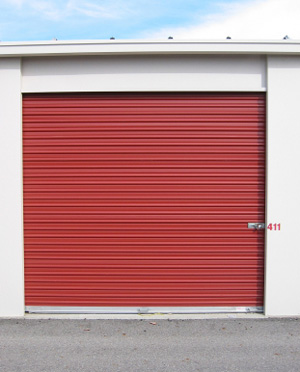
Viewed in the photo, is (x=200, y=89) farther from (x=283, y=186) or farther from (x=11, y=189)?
(x=11, y=189)

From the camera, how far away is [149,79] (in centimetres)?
565

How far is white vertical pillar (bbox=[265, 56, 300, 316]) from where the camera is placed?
560cm

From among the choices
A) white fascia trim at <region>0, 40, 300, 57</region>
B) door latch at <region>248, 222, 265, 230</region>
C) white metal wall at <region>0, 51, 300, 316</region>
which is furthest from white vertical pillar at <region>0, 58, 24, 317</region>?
door latch at <region>248, 222, 265, 230</region>

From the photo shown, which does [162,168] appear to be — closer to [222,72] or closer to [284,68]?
[222,72]

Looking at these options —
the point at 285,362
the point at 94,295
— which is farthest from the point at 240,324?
the point at 94,295

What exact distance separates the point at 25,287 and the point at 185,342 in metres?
2.42

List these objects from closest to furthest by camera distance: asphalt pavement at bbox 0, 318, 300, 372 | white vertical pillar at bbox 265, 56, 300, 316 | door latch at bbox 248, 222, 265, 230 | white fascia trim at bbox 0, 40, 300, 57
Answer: asphalt pavement at bbox 0, 318, 300, 372 < white fascia trim at bbox 0, 40, 300, 57 < white vertical pillar at bbox 265, 56, 300, 316 < door latch at bbox 248, 222, 265, 230

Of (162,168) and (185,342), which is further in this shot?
(162,168)

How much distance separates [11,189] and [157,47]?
2.75 metres

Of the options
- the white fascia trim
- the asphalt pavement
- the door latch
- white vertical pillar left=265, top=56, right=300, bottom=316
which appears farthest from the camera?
the door latch

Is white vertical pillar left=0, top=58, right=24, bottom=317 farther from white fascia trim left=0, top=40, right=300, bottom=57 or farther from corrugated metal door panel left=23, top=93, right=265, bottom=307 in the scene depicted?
white fascia trim left=0, top=40, right=300, bottom=57

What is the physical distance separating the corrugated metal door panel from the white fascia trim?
589 millimetres

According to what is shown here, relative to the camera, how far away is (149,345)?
15.4 feet

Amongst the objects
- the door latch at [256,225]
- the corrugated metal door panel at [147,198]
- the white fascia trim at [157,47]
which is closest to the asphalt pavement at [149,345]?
the corrugated metal door panel at [147,198]
